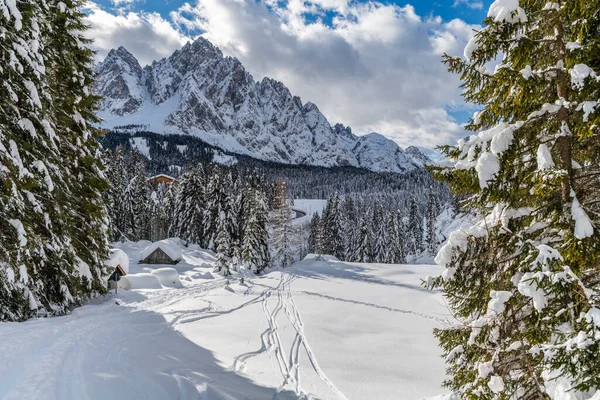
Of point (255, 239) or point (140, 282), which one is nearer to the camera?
point (140, 282)

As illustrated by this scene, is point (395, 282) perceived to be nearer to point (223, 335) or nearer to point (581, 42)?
point (223, 335)

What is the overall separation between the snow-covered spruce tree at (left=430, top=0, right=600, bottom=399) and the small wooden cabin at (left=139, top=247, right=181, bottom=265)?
39.3 metres

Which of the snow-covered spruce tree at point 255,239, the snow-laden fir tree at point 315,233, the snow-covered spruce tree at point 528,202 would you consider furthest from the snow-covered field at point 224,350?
the snow-laden fir tree at point 315,233

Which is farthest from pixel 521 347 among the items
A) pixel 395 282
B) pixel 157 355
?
pixel 395 282

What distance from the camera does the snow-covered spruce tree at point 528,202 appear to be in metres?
3.48

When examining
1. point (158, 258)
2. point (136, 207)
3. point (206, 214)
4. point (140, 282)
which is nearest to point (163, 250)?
point (158, 258)

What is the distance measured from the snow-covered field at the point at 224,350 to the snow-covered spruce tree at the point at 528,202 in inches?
34.9

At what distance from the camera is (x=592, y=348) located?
9.70ft

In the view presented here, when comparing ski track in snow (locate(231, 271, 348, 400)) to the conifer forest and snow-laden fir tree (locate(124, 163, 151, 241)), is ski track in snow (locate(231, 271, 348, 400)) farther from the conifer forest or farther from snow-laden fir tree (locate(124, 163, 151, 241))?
snow-laden fir tree (locate(124, 163, 151, 241))

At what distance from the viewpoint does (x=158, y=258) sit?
40.0 meters

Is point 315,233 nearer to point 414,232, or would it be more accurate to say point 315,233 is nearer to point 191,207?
point 191,207

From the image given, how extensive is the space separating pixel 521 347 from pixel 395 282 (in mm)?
28735

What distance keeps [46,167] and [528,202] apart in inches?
512

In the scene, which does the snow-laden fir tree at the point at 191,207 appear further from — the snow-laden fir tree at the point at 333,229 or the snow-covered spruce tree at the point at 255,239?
the snow-laden fir tree at the point at 333,229
